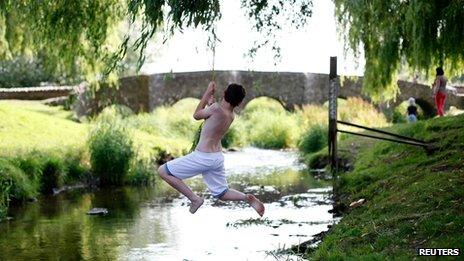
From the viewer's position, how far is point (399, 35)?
15977mm

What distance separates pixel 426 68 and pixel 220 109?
7.72 m

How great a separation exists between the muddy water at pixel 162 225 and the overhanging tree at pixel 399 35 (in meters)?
2.89

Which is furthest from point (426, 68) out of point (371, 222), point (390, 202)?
point (371, 222)

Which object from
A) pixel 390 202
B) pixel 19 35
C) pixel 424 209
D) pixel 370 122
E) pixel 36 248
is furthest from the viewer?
pixel 370 122

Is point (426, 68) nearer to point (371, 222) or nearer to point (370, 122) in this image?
point (371, 222)

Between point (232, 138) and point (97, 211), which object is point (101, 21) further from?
point (232, 138)

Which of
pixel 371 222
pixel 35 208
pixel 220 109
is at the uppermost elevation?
pixel 220 109

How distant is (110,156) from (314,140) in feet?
30.4

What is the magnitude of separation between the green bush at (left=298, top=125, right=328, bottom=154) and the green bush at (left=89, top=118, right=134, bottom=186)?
8.40 m

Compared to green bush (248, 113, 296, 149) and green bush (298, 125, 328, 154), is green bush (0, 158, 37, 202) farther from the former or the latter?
green bush (248, 113, 296, 149)

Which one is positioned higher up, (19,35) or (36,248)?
(19,35)

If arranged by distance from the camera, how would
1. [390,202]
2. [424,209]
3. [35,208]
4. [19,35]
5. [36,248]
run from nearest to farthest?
[424,209] → [390,202] → [36,248] → [35,208] → [19,35]

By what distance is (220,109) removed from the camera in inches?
342

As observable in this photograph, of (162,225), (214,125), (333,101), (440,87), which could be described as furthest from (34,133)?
(214,125)
